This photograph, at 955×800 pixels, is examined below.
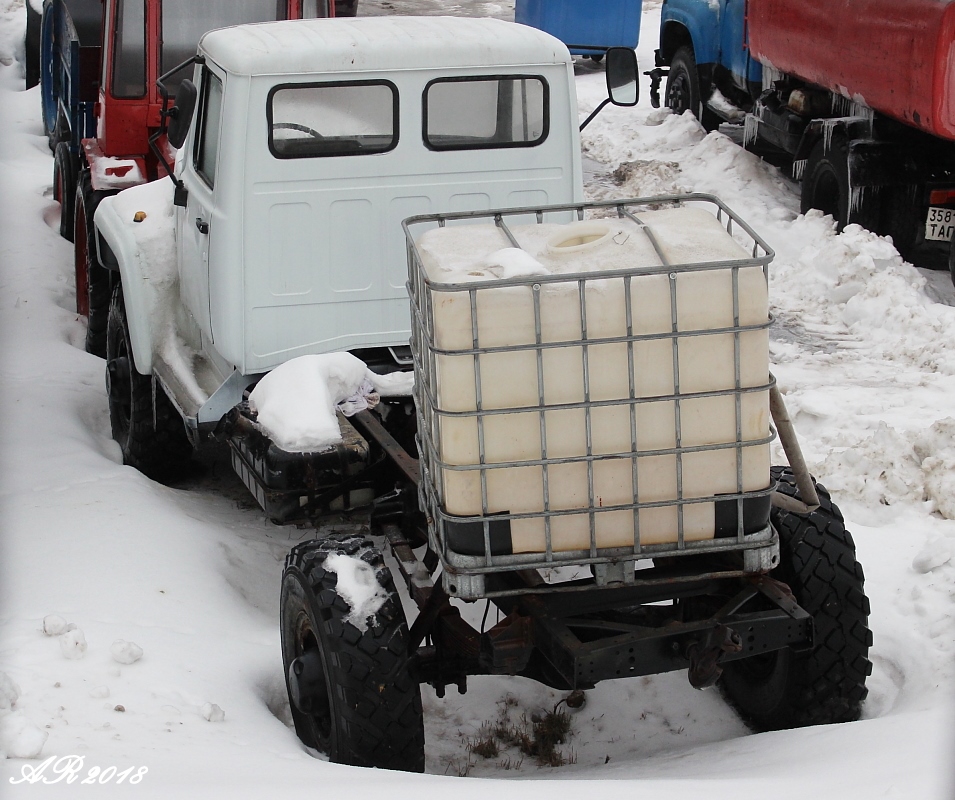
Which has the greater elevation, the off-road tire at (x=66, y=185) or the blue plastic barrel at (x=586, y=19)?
the blue plastic barrel at (x=586, y=19)

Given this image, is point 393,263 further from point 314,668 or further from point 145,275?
point 314,668

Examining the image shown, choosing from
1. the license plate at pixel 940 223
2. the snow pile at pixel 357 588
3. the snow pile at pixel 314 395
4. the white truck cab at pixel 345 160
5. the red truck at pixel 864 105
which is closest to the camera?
the snow pile at pixel 357 588

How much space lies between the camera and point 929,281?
8375 millimetres

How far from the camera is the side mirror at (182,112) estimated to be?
14.5 feet

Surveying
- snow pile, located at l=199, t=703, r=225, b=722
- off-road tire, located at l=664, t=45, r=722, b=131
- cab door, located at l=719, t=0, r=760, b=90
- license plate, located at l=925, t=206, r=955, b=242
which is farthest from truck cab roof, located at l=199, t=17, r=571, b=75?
off-road tire, located at l=664, t=45, r=722, b=131

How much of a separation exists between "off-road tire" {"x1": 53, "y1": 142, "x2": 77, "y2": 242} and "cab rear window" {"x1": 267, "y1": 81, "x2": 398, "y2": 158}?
4.43 meters

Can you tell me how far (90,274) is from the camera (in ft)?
22.1

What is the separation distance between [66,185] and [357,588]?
6.18 metres

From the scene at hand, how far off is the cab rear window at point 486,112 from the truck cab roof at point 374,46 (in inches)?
3.6

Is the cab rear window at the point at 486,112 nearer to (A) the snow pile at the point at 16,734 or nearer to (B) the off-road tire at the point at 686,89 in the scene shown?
(A) the snow pile at the point at 16,734

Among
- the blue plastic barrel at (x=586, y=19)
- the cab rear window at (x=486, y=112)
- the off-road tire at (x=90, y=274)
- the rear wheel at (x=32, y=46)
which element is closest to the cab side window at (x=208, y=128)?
the cab rear window at (x=486, y=112)

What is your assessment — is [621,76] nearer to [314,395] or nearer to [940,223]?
[314,395]

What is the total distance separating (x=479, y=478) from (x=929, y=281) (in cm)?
621

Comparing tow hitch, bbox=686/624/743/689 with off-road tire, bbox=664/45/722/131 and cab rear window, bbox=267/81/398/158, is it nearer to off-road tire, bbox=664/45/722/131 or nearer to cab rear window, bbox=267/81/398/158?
cab rear window, bbox=267/81/398/158
